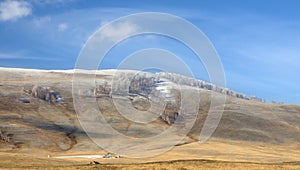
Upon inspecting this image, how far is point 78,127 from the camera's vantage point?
583 feet

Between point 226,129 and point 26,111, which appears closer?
point 26,111

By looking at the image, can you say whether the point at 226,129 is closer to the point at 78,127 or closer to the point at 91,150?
the point at 78,127

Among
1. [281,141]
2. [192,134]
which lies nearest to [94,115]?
[192,134]

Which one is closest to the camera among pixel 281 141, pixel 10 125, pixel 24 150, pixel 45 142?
pixel 24 150

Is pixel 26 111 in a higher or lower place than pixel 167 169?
higher

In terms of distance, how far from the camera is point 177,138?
529 ft

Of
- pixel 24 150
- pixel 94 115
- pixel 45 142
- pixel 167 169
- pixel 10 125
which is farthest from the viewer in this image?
pixel 94 115

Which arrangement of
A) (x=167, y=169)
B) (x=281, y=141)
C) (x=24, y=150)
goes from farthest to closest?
(x=281, y=141)
(x=24, y=150)
(x=167, y=169)

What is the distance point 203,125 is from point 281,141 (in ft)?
118

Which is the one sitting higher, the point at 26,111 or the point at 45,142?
the point at 26,111

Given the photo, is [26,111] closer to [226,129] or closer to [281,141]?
[226,129]

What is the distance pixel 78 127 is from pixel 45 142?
29.1 metres

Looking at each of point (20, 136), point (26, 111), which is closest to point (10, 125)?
point (20, 136)

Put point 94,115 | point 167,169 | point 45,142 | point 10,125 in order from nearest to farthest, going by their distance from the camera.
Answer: point 167,169 < point 45,142 < point 10,125 < point 94,115
